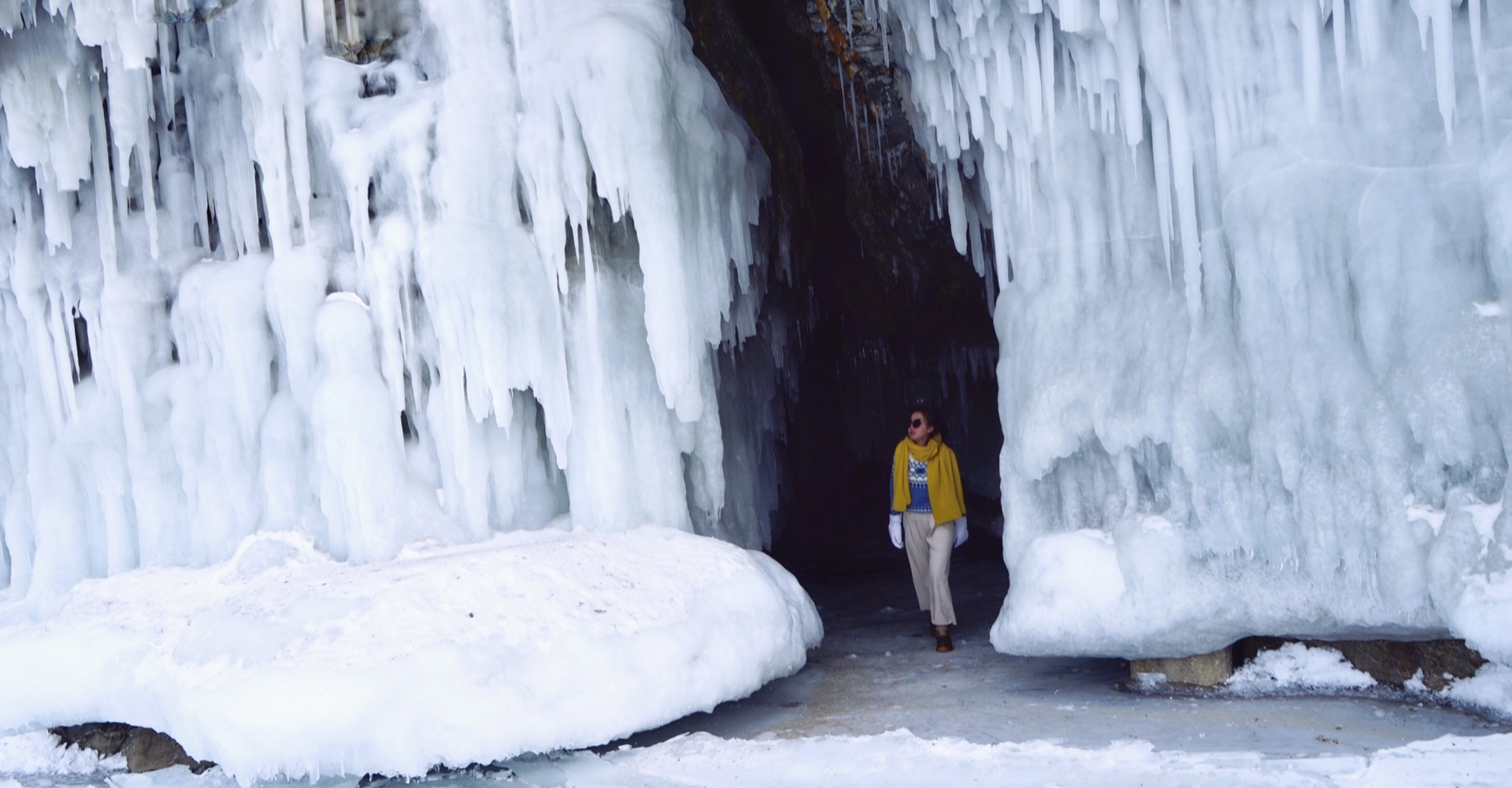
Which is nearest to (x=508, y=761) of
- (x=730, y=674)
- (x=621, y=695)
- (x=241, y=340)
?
(x=621, y=695)

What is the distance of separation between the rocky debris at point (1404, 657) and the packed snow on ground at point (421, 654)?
2584 millimetres

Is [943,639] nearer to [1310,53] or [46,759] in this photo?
[1310,53]

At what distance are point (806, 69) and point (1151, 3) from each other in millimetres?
3785

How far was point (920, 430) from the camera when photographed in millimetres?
7133

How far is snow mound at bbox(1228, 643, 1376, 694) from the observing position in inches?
216

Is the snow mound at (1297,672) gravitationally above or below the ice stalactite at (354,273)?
below

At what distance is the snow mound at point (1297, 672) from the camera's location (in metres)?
5.49

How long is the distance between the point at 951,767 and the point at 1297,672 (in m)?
2.08

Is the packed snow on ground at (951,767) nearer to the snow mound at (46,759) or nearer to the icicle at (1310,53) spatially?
the snow mound at (46,759)

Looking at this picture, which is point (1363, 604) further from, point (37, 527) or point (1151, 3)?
point (37, 527)

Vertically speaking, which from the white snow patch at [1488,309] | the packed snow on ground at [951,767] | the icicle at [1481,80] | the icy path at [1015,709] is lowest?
the icy path at [1015,709]

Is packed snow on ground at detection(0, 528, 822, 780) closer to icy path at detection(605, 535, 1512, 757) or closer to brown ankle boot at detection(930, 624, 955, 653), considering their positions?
icy path at detection(605, 535, 1512, 757)

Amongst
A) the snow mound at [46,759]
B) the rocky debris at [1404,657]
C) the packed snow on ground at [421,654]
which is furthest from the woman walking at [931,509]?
the snow mound at [46,759]

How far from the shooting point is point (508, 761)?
5.28 m
